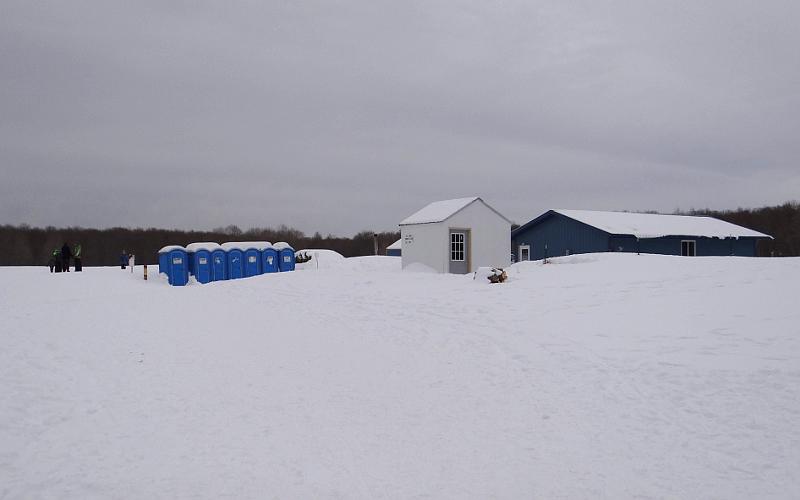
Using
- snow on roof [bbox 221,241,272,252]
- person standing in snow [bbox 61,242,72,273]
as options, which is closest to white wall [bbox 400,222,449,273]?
snow on roof [bbox 221,241,272,252]

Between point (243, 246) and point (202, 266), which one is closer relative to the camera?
point (202, 266)

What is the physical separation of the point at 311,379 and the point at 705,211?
6178 cm

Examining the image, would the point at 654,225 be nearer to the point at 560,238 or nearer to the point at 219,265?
the point at 560,238

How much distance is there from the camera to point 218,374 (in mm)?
7598

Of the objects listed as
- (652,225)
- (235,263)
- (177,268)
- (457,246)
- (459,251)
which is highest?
(652,225)

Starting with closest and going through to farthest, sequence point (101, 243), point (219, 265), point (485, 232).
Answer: point (485, 232) → point (219, 265) → point (101, 243)

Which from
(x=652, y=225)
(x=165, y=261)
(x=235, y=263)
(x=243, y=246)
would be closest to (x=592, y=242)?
(x=652, y=225)

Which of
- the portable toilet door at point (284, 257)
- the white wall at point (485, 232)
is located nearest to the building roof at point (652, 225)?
the white wall at point (485, 232)

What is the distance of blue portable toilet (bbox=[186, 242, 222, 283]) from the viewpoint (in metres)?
22.4

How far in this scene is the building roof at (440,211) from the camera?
2105 centimetres

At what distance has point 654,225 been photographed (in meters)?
29.0

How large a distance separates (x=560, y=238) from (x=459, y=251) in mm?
9912

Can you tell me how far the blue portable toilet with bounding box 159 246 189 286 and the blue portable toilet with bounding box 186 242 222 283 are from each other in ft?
1.41

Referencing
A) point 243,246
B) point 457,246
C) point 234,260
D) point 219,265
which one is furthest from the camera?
point 243,246
